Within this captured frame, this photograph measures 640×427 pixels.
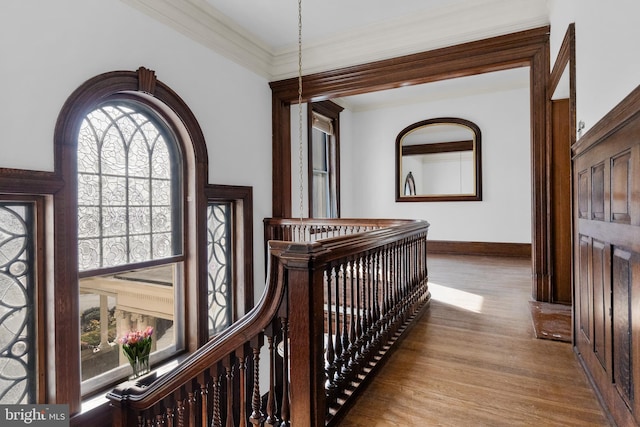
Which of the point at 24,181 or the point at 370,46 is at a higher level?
the point at 370,46

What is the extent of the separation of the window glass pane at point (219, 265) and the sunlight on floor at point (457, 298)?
7.99ft

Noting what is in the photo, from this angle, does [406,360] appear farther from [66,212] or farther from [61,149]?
[61,149]

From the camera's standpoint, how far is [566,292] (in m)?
3.13

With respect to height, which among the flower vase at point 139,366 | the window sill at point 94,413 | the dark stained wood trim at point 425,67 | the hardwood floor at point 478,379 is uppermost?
the dark stained wood trim at point 425,67

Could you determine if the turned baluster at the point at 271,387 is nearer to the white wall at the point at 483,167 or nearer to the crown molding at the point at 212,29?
the crown molding at the point at 212,29

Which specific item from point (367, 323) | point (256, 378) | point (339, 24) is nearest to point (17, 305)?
point (256, 378)

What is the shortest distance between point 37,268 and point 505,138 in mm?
6524

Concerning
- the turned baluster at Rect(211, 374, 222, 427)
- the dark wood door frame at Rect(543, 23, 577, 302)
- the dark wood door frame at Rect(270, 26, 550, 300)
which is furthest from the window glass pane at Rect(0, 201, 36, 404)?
the dark wood door frame at Rect(543, 23, 577, 302)

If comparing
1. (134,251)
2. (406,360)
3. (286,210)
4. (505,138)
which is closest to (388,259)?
(406,360)

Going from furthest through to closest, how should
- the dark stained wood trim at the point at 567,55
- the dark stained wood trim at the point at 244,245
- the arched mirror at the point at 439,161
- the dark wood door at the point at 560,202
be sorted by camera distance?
the arched mirror at the point at 439,161 < the dark stained wood trim at the point at 244,245 < the dark wood door at the point at 560,202 < the dark stained wood trim at the point at 567,55

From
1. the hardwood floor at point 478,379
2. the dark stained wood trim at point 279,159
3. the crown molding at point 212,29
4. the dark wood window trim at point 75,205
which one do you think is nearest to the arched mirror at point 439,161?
the dark stained wood trim at point 279,159

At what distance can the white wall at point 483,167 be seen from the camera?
5922 mm

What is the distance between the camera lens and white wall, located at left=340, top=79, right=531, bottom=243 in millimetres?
5922

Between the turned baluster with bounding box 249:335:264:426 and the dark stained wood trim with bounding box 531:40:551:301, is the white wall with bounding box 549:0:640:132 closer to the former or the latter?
the dark stained wood trim with bounding box 531:40:551:301
